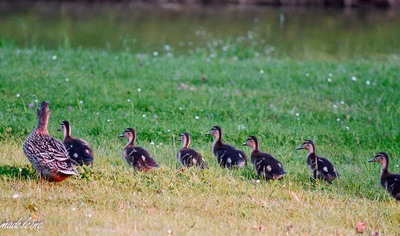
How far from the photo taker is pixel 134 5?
32.3 meters

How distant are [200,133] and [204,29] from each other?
14.5 metres

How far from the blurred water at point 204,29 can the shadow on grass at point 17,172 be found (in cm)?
980

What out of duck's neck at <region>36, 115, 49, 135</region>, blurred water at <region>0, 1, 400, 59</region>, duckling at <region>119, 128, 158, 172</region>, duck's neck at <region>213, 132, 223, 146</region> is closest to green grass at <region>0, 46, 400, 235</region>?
duckling at <region>119, 128, 158, 172</region>

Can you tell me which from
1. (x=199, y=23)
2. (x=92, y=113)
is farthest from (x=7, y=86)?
(x=199, y=23)

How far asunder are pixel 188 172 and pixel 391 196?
252 centimetres

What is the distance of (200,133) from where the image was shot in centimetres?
1115

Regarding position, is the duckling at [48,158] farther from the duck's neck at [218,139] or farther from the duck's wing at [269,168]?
the duck's neck at [218,139]

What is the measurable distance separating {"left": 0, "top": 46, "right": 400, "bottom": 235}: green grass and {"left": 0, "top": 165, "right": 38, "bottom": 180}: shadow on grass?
0.01 m

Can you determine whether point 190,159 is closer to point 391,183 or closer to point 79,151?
point 79,151

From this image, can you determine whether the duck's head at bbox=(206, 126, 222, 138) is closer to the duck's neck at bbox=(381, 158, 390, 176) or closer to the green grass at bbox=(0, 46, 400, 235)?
the green grass at bbox=(0, 46, 400, 235)

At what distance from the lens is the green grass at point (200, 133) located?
24.0 feet

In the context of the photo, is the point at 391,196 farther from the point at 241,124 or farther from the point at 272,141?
the point at 241,124

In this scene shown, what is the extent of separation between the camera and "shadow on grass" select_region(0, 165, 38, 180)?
8.12m

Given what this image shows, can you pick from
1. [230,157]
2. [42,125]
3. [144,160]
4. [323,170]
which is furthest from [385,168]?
[42,125]
